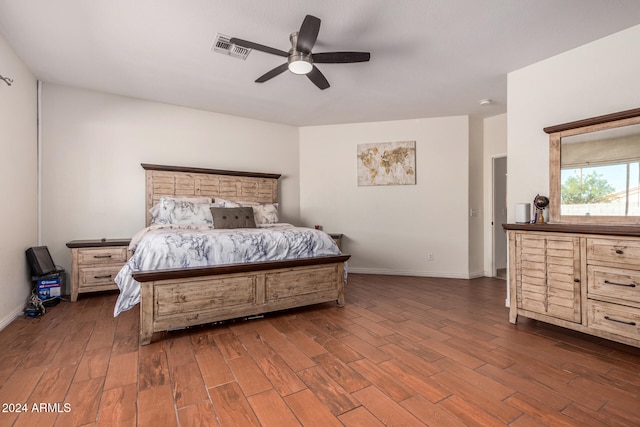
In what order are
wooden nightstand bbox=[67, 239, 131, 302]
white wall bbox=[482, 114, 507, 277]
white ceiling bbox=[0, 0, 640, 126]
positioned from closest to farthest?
white ceiling bbox=[0, 0, 640, 126] < wooden nightstand bbox=[67, 239, 131, 302] < white wall bbox=[482, 114, 507, 277]

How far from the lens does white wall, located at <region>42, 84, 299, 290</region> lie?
151 inches

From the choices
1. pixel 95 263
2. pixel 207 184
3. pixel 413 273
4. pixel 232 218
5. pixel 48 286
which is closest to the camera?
pixel 48 286

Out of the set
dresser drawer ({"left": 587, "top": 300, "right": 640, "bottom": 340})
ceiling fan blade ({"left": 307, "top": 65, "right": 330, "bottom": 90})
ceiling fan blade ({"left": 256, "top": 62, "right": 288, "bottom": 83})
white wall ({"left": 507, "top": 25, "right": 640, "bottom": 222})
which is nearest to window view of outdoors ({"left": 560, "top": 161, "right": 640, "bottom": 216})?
white wall ({"left": 507, "top": 25, "right": 640, "bottom": 222})

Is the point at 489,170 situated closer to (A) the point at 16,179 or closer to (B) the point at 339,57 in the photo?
(B) the point at 339,57

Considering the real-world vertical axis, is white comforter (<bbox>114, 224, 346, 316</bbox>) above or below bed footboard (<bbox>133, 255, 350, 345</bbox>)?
above

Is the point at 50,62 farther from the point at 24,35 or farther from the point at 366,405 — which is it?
the point at 366,405

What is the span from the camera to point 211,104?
14.6 feet

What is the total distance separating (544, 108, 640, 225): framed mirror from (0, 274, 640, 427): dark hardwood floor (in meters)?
1.07

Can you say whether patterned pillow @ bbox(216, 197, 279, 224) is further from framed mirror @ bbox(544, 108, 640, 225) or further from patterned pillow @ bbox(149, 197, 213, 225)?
framed mirror @ bbox(544, 108, 640, 225)

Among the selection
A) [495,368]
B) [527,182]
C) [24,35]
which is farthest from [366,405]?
[24,35]

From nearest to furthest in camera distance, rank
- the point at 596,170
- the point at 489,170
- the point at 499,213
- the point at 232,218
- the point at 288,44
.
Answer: the point at 596,170 < the point at 288,44 < the point at 232,218 < the point at 489,170 < the point at 499,213

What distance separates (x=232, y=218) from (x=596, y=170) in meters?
3.73

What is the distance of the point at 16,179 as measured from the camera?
3.08m

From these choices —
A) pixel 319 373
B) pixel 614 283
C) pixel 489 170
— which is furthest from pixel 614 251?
pixel 489 170
